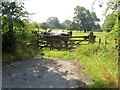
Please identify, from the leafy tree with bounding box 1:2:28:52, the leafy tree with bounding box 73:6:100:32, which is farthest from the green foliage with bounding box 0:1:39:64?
the leafy tree with bounding box 73:6:100:32

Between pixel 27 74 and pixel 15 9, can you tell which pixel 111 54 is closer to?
pixel 27 74

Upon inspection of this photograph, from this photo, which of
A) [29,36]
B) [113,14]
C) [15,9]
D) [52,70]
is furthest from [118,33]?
[29,36]

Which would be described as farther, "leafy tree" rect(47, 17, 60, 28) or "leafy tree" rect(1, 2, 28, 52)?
"leafy tree" rect(47, 17, 60, 28)

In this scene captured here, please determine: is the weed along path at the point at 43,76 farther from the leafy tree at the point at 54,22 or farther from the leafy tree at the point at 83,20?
the leafy tree at the point at 54,22

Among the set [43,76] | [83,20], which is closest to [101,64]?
[43,76]

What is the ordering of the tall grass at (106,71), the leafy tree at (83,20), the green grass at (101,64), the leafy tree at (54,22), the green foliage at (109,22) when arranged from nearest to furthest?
1. the tall grass at (106,71)
2. the green grass at (101,64)
3. the green foliage at (109,22)
4. the leafy tree at (83,20)
5. the leafy tree at (54,22)

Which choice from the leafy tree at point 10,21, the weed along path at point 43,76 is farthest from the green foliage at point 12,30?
the weed along path at point 43,76

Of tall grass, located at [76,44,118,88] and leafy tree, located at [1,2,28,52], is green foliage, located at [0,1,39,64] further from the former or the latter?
tall grass, located at [76,44,118,88]

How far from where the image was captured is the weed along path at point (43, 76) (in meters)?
8.21

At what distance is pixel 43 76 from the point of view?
950cm

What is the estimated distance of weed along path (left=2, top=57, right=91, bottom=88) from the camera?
821 cm

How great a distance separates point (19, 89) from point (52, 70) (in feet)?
10.9

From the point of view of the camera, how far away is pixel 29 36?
16.8 meters

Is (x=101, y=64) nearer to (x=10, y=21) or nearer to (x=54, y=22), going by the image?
(x=10, y=21)
